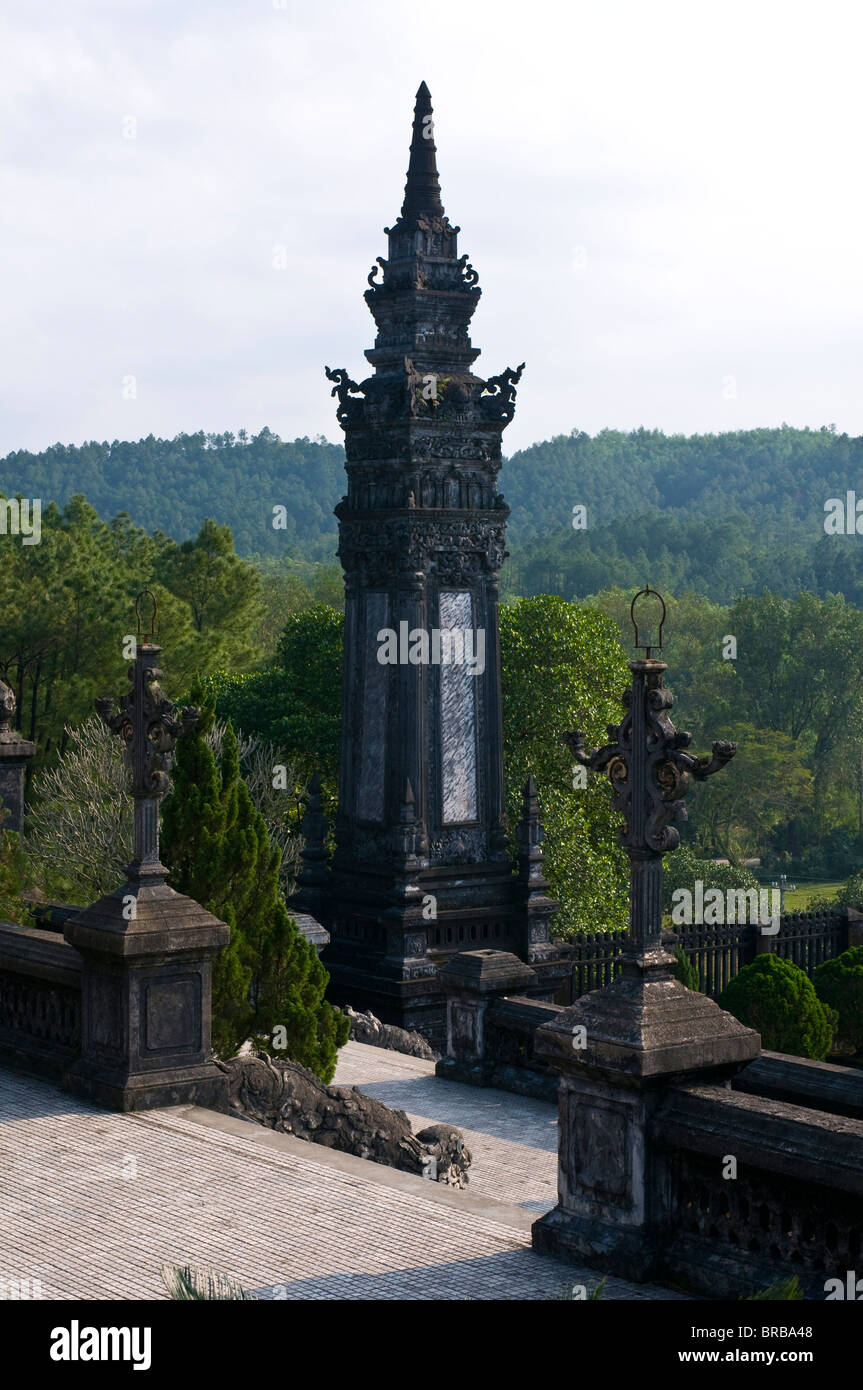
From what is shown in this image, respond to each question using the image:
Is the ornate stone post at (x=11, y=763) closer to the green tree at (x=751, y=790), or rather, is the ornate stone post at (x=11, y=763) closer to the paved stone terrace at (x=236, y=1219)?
the paved stone terrace at (x=236, y=1219)

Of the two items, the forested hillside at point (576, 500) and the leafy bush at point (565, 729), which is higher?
the forested hillside at point (576, 500)

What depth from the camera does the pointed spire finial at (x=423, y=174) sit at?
83.7ft

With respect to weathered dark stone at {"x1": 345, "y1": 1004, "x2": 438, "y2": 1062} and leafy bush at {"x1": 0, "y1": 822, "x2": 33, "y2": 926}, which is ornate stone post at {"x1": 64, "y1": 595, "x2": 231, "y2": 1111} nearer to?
leafy bush at {"x1": 0, "y1": 822, "x2": 33, "y2": 926}

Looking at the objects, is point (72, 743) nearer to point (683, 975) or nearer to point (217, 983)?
point (683, 975)

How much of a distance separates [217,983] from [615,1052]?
5.52 meters

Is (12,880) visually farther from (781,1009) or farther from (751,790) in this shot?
(751,790)

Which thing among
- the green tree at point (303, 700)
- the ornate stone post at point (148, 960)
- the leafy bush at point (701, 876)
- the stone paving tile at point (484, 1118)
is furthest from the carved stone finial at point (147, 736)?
the leafy bush at point (701, 876)

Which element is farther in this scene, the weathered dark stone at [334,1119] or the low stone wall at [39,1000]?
the low stone wall at [39,1000]

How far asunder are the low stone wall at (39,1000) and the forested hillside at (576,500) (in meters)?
105

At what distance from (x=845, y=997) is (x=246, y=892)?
11.5 m

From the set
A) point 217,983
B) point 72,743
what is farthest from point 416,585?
point 72,743

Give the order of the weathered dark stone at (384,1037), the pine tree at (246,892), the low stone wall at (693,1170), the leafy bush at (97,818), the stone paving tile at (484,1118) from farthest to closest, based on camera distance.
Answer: the leafy bush at (97,818) < the weathered dark stone at (384,1037) < the pine tree at (246,892) < the stone paving tile at (484,1118) < the low stone wall at (693,1170)

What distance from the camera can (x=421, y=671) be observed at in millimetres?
23766

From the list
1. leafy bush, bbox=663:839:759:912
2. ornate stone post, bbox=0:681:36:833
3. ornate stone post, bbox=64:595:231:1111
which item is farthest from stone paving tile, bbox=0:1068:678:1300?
leafy bush, bbox=663:839:759:912
